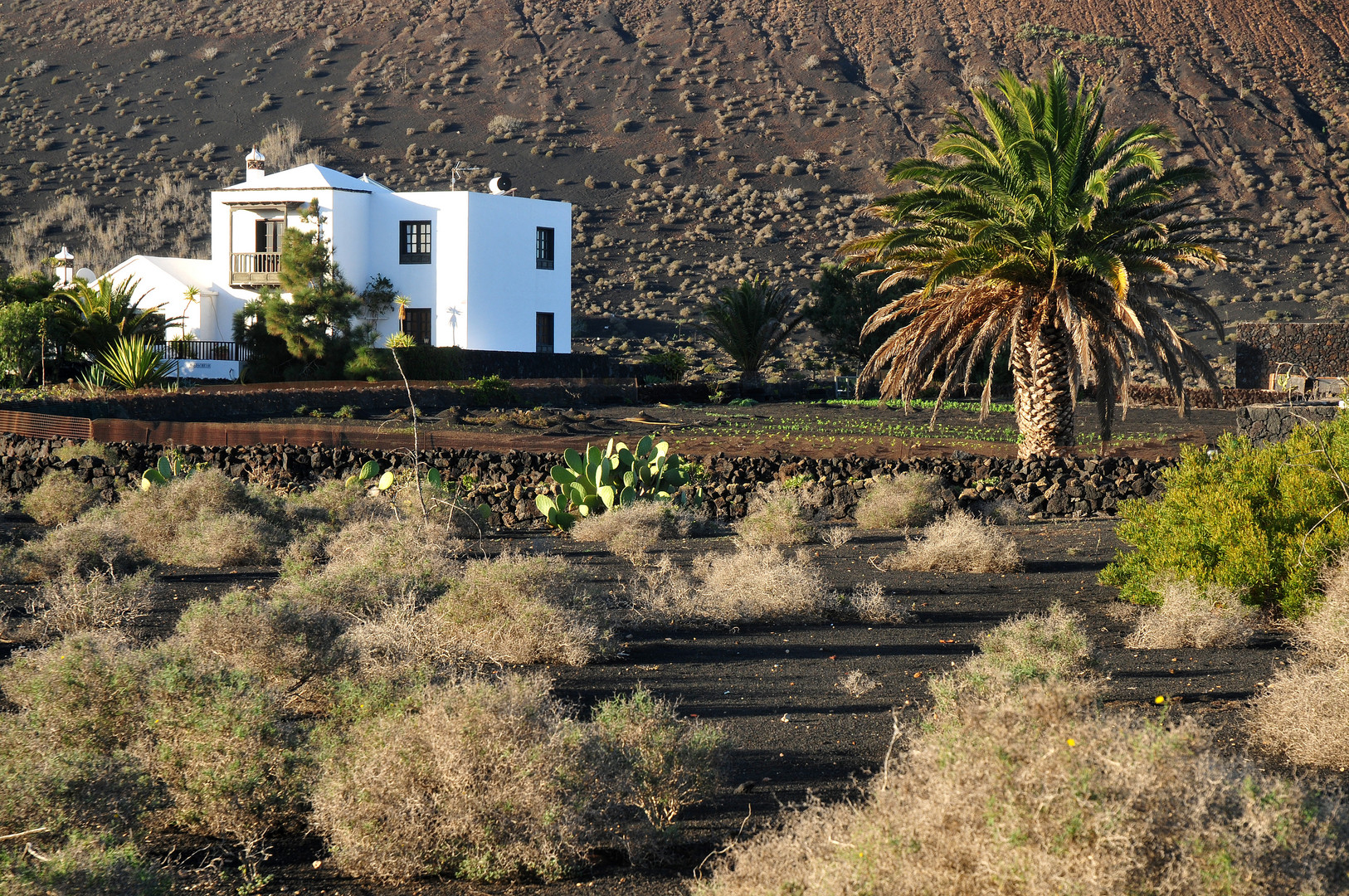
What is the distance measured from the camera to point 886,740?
5.76m

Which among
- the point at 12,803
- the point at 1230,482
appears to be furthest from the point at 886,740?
the point at 1230,482

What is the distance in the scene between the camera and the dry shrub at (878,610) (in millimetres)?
8555

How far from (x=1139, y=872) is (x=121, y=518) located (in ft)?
37.3

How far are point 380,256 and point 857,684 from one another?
118 feet

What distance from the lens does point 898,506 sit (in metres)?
13.8

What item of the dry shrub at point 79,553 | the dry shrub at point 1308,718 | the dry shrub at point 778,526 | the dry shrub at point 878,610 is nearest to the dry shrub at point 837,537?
the dry shrub at point 778,526

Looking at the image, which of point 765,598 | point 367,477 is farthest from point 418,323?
point 765,598

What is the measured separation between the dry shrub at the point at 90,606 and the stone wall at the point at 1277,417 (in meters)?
13.7

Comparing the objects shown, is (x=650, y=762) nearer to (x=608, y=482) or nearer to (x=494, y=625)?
(x=494, y=625)

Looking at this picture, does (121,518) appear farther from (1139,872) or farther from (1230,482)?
(1139,872)

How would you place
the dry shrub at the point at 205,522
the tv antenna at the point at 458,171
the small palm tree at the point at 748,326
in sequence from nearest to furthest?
the dry shrub at the point at 205,522 → the small palm tree at the point at 748,326 → the tv antenna at the point at 458,171

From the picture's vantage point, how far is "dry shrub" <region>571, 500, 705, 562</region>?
11758 mm

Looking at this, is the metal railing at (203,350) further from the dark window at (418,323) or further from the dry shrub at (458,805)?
the dry shrub at (458,805)

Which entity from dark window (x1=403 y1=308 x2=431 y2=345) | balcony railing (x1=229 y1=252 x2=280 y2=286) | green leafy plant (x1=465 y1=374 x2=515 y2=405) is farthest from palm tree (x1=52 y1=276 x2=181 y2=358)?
dark window (x1=403 y1=308 x2=431 y2=345)
